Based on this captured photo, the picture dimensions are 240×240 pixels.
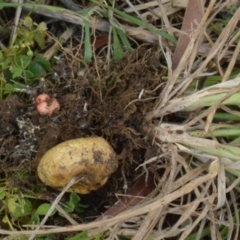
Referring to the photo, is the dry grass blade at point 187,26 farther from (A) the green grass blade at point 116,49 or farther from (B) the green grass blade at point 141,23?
(A) the green grass blade at point 116,49

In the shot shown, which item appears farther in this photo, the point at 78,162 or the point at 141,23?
the point at 141,23

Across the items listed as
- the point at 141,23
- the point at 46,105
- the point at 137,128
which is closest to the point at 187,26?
the point at 141,23

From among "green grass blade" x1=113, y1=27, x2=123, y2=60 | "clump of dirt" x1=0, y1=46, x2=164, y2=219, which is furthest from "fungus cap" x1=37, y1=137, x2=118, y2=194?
"green grass blade" x1=113, y1=27, x2=123, y2=60

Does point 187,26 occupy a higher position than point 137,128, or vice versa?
point 187,26

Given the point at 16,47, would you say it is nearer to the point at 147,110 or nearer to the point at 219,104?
the point at 147,110

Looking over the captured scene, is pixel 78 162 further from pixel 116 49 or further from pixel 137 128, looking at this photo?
pixel 116 49

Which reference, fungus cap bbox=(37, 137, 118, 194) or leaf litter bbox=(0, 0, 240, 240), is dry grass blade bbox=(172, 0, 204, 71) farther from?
fungus cap bbox=(37, 137, 118, 194)

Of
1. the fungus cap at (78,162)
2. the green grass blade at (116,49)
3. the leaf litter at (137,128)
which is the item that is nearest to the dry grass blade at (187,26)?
the leaf litter at (137,128)
